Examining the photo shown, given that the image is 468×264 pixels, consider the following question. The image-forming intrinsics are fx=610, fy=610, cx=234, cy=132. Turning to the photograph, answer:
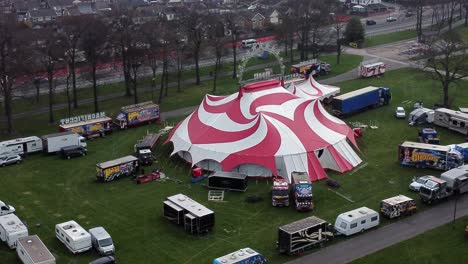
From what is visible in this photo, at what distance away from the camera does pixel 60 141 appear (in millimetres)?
51094

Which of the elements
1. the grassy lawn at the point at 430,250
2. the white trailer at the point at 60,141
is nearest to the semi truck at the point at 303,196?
the grassy lawn at the point at 430,250

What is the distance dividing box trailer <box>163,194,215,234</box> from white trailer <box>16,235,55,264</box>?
25.8 ft

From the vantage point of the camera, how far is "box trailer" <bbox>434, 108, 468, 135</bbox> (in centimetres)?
5284

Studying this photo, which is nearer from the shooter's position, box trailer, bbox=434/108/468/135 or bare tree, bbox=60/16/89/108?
box trailer, bbox=434/108/468/135

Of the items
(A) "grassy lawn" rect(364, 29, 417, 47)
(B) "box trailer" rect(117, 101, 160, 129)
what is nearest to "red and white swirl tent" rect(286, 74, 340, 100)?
(B) "box trailer" rect(117, 101, 160, 129)

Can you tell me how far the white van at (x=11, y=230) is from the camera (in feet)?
113

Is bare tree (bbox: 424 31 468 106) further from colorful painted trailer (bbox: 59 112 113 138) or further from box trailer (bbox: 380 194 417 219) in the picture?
colorful painted trailer (bbox: 59 112 113 138)

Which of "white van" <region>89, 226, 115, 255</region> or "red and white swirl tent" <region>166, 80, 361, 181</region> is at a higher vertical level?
"red and white swirl tent" <region>166, 80, 361, 181</region>

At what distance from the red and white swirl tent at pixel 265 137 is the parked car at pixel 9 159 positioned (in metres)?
12.5

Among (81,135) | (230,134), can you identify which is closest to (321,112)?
(230,134)

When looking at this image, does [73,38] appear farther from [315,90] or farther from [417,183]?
[417,183]

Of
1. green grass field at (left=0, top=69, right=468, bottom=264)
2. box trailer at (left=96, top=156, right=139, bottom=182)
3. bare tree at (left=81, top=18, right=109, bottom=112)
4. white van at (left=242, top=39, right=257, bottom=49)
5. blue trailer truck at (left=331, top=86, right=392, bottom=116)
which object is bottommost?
green grass field at (left=0, top=69, right=468, bottom=264)

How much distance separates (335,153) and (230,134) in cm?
793

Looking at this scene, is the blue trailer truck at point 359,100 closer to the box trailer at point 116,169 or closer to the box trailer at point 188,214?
the box trailer at point 116,169
